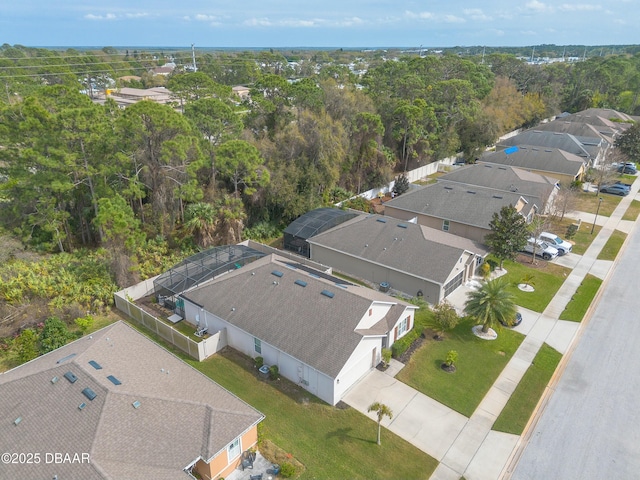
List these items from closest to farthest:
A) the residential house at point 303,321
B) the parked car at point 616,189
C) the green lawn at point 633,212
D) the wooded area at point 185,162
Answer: the residential house at point 303,321 < the wooded area at point 185,162 < the green lawn at point 633,212 < the parked car at point 616,189

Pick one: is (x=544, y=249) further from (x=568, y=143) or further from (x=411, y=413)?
(x=568, y=143)

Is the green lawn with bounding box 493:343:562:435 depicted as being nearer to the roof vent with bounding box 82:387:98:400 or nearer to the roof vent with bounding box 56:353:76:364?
the roof vent with bounding box 82:387:98:400

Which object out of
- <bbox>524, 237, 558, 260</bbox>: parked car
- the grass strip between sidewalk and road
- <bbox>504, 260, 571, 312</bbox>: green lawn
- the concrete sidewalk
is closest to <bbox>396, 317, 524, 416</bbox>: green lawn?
the concrete sidewalk

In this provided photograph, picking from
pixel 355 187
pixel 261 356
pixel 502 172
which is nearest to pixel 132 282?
pixel 261 356

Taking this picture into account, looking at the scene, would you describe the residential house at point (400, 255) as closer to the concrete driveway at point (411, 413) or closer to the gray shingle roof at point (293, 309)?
the gray shingle roof at point (293, 309)

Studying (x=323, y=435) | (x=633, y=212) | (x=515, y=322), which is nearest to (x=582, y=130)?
(x=633, y=212)


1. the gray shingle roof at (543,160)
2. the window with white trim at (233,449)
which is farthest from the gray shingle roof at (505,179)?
the window with white trim at (233,449)

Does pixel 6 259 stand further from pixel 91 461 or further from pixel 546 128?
pixel 546 128
